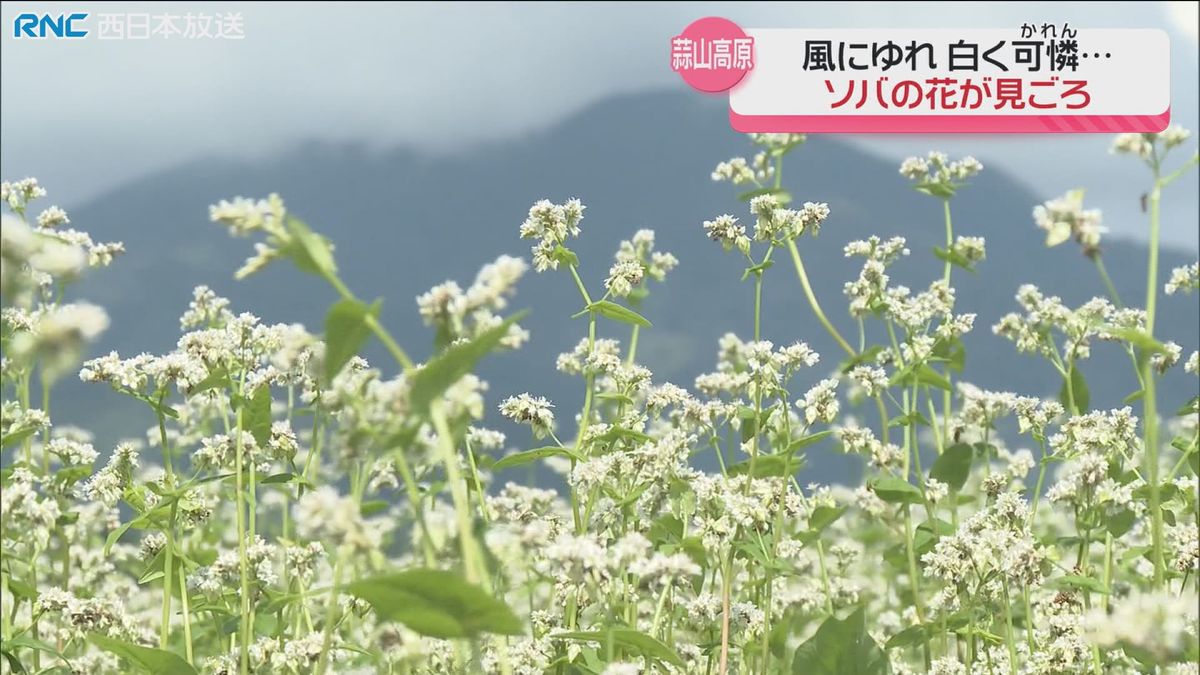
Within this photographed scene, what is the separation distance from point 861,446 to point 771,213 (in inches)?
35.8

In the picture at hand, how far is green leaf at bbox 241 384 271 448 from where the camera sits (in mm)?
3115

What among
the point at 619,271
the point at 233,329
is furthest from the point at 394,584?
the point at 619,271

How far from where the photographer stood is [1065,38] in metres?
5.13

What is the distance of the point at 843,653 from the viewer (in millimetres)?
2961

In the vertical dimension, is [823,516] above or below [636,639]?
above

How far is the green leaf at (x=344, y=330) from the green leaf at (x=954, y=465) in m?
2.59

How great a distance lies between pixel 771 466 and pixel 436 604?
1961 mm

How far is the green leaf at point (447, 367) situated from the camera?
4.84 feet

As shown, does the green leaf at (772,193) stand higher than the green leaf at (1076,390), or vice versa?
the green leaf at (772,193)

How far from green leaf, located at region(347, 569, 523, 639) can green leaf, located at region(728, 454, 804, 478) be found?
1600mm

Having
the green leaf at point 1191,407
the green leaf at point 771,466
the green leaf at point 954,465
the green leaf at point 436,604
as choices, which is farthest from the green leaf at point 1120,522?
the green leaf at point 436,604

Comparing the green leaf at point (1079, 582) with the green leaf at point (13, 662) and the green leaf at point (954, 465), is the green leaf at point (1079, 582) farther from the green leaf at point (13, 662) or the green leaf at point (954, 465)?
the green leaf at point (13, 662)

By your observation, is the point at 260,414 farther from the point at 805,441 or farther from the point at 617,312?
the point at 805,441

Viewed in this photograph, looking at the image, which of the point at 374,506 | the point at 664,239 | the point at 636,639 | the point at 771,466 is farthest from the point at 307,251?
the point at 664,239
